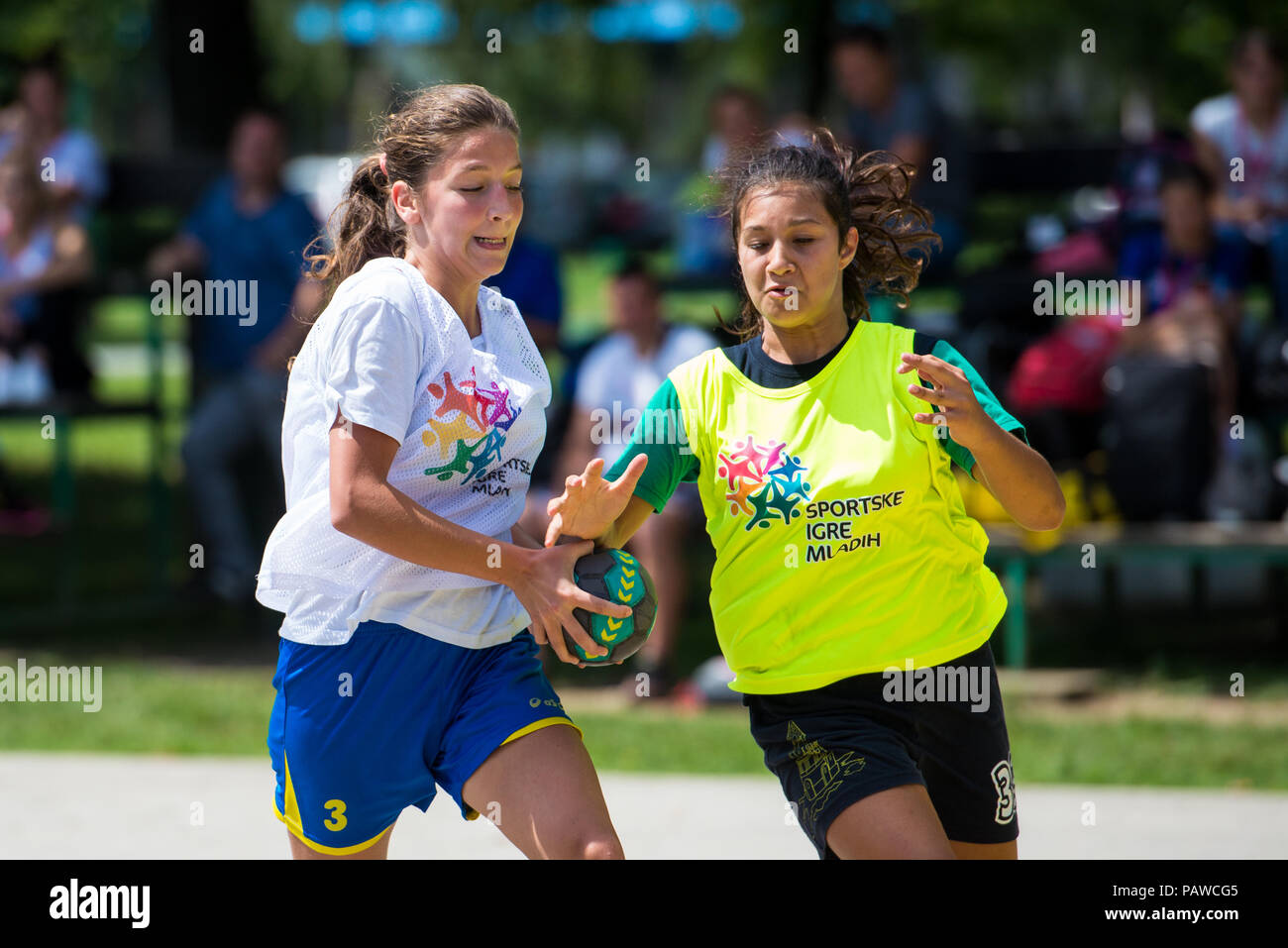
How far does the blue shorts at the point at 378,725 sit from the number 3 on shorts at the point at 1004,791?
93cm

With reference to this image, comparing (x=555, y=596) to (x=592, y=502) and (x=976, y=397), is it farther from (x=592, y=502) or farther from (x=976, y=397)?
(x=976, y=397)

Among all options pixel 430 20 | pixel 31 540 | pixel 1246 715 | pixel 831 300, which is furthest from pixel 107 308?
pixel 831 300

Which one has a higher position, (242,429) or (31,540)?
(242,429)

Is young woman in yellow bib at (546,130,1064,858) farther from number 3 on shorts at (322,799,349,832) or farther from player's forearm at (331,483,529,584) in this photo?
number 3 on shorts at (322,799,349,832)

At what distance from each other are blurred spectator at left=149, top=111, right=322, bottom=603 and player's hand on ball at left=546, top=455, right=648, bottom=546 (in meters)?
5.50

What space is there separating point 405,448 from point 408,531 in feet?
0.71

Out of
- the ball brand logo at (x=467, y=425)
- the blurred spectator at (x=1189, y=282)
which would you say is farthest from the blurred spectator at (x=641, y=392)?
the ball brand logo at (x=467, y=425)

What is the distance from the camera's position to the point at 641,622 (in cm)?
336

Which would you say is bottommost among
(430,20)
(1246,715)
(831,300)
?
(1246,715)

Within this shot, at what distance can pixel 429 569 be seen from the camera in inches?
126

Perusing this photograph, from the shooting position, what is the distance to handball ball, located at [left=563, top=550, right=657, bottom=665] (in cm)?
322

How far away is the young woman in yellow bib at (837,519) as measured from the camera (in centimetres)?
326

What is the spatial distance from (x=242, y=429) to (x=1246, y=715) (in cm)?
529

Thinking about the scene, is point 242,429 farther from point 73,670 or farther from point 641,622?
point 641,622
